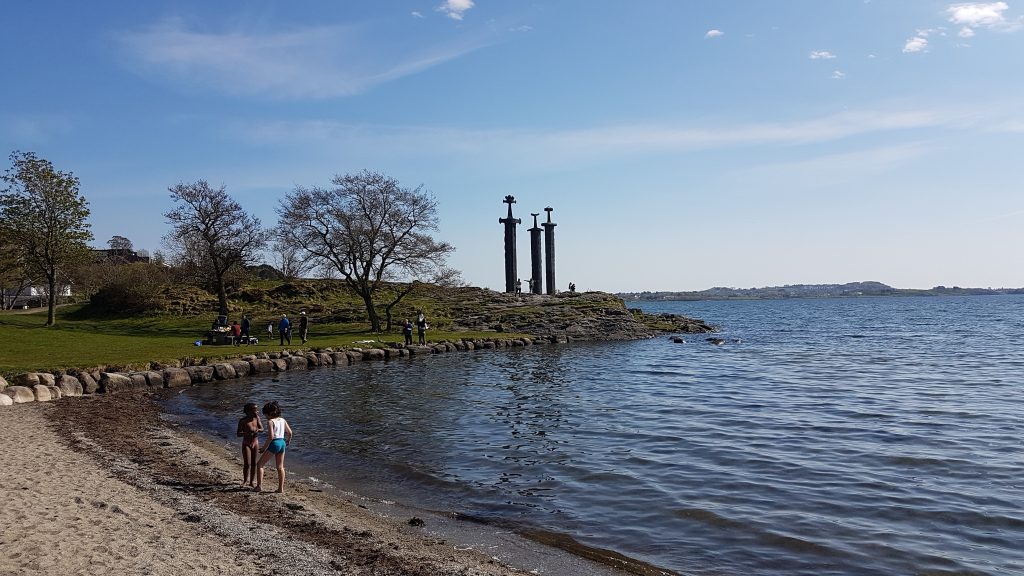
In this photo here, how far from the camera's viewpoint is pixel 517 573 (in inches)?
352

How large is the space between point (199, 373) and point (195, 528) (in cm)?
2108

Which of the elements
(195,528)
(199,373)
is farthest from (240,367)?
(195,528)

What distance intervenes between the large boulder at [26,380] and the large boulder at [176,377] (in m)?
4.89

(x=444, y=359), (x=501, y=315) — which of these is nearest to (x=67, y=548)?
(x=444, y=359)

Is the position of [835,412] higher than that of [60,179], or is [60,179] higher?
[60,179]

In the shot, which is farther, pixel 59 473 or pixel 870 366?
pixel 870 366

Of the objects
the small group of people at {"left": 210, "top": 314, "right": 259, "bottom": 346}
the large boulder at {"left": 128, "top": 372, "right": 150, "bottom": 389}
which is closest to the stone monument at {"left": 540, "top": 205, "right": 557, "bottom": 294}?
the small group of people at {"left": 210, "top": 314, "right": 259, "bottom": 346}

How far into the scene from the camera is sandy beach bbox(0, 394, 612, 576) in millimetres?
8414

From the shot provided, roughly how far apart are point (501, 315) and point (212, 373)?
2928cm

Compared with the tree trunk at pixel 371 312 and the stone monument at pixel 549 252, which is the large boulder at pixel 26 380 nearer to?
the tree trunk at pixel 371 312

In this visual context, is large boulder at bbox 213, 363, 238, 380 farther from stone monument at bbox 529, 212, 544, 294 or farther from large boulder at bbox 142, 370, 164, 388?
stone monument at bbox 529, 212, 544, 294

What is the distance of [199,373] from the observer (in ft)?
95.6

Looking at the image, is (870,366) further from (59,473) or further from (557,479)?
(59,473)

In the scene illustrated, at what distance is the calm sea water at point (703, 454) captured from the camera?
34.7 feet
